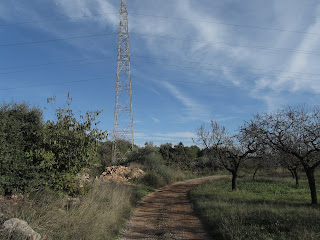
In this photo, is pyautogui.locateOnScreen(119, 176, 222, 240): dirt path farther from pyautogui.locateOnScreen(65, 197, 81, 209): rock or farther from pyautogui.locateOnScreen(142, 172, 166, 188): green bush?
pyautogui.locateOnScreen(142, 172, 166, 188): green bush

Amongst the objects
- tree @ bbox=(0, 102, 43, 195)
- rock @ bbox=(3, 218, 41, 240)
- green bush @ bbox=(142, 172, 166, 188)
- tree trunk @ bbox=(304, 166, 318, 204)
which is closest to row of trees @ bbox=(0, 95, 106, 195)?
tree @ bbox=(0, 102, 43, 195)

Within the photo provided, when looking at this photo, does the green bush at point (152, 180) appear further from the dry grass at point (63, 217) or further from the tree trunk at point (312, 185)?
the tree trunk at point (312, 185)

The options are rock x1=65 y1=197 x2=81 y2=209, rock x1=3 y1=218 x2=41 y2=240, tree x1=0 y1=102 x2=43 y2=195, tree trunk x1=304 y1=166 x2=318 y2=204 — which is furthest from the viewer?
tree trunk x1=304 y1=166 x2=318 y2=204

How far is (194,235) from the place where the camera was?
7.45 metres

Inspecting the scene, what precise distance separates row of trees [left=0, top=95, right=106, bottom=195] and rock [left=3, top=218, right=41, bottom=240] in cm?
189

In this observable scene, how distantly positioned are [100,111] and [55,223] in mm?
4116

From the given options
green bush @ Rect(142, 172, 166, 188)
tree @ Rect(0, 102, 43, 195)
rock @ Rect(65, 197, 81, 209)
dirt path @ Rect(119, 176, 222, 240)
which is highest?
tree @ Rect(0, 102, 43, 195)

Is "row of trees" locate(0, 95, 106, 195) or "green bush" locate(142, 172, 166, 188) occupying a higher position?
"row of trees" locate(0, 95, 106, 195)

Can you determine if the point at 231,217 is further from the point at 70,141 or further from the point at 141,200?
the point at 141,200

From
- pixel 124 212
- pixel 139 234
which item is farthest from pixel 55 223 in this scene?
pixel 124 212

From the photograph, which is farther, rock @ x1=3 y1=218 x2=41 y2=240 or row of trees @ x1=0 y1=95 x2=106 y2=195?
row of trees @ x1=0 y1=95 x2=106 y2=195

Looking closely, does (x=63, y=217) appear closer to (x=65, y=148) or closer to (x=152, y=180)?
(x=65, y=148)

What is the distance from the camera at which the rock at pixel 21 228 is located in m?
4.55

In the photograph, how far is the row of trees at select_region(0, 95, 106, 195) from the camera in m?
6.51
